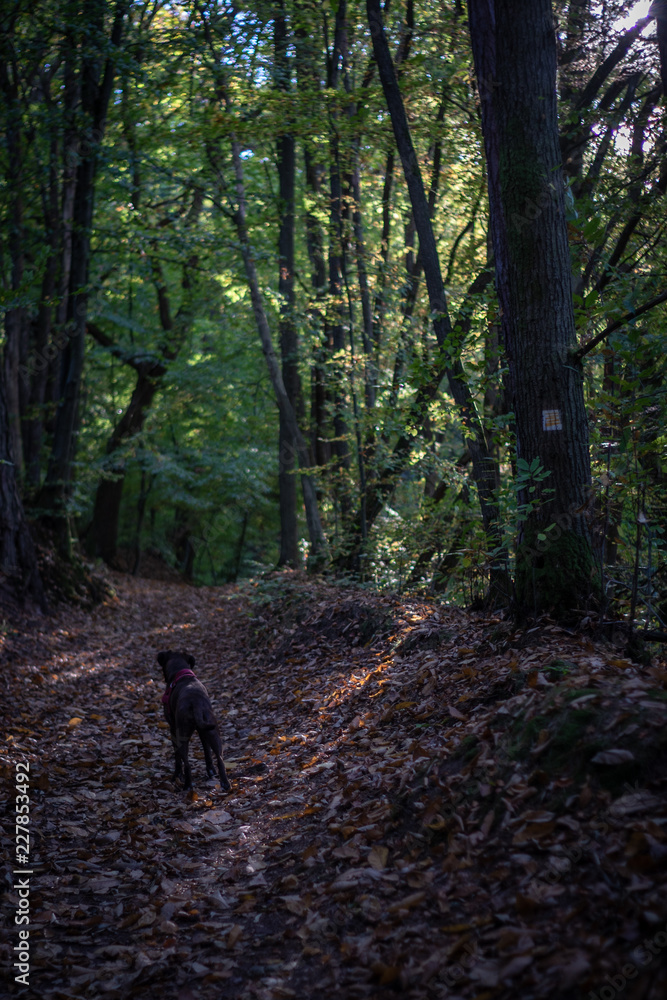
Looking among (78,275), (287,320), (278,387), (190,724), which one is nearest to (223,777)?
(190,724)

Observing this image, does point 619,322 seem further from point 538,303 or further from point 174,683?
point 174,683

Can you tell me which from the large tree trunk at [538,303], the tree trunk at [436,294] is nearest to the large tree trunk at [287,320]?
the tree trunk at [436,294]

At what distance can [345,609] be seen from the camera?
9.21 meters

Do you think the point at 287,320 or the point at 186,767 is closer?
the point at 186,767

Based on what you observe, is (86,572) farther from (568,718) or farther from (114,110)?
(568,718)

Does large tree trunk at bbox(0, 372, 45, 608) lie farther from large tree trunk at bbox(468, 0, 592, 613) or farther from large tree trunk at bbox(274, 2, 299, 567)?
large tree trunk at bbox(468, 0, 592, 613)

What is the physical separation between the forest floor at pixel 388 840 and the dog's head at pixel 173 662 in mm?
877

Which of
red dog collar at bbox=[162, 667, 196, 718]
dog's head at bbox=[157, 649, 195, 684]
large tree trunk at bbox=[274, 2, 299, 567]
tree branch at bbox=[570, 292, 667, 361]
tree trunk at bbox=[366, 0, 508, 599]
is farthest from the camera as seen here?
large tree trunk at bbox=[274, 2, 299, 567]

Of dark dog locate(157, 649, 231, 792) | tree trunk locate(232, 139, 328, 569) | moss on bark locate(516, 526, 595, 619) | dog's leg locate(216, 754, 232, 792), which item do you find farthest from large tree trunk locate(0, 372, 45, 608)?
moss on bark locate(516, 526, 595, 619)

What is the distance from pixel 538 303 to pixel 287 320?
360 inches

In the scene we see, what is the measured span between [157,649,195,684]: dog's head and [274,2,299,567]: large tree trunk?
249 inches

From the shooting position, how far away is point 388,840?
3.94 meters

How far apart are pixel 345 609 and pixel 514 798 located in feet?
18.8

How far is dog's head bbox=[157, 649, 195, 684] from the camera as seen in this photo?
21.2 ft
